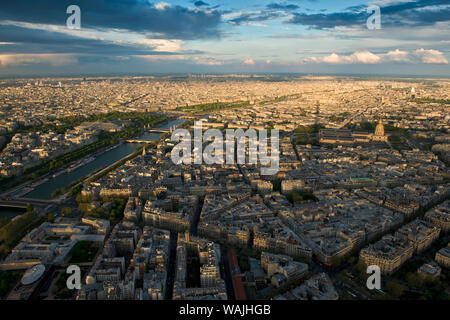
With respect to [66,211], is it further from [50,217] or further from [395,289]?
[395,289]

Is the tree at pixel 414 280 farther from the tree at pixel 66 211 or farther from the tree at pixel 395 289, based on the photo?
the tree at pixel 66 211

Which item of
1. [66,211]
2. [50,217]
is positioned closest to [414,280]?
[66,211]

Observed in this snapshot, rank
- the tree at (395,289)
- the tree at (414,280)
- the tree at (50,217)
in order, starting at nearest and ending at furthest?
the tree at (395,289), the tree at (414,280), the tree at (50,217)

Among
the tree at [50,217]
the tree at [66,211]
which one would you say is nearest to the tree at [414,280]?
the tree at [66,211]

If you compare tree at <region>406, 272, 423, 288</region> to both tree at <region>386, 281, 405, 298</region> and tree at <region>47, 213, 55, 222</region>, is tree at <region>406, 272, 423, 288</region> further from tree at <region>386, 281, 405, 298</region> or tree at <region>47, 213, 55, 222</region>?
tree at <region>47, 213, 55, 222</region>

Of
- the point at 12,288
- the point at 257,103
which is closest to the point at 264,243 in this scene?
the point at 12,288

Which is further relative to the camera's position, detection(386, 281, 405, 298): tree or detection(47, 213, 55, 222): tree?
detection(47, 213, 55, 222): tree

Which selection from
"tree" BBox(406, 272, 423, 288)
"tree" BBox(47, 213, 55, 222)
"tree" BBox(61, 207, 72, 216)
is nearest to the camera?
"tree" BBox(406, 272, 423, 288)

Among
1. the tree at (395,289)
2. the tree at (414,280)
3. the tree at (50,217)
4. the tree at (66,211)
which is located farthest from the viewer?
the tree at (66,211)

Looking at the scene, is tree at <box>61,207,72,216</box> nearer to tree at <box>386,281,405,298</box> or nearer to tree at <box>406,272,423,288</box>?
tree at <box>386,281,405,298</box>

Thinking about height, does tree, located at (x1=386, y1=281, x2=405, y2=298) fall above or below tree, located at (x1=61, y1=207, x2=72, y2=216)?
below

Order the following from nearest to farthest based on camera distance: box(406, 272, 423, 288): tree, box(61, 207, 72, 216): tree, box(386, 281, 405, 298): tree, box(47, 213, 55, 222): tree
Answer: box(386, 281, 405, 298): tree → box(406, 272, 423, 288): tree → box(47, 213, 55, 222): tree → box(61, 207, 72, 216): tree

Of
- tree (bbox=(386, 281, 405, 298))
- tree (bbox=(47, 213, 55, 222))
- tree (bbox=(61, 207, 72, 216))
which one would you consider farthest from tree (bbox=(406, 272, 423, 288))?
tree (bbox=(47, 213, 55, 222))
